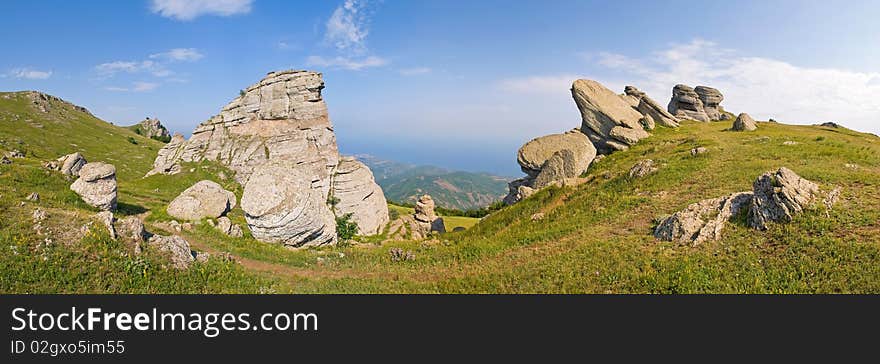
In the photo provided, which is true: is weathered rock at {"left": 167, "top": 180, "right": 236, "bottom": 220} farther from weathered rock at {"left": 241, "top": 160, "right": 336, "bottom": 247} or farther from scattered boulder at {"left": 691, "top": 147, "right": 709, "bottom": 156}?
scattered boulder at {"left": 691, "top": 147, "right": 709, "bottom": 156}

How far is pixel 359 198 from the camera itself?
47750 millimetres

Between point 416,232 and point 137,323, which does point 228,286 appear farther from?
point 416,232

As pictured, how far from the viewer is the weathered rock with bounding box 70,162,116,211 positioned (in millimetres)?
25438

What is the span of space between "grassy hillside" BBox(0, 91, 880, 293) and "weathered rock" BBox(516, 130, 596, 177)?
49.5ft

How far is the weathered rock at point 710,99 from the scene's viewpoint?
6869cm

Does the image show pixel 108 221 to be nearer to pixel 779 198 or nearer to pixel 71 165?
pixel 71 165

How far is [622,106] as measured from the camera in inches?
2076

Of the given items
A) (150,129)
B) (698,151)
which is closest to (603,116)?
(698,151)

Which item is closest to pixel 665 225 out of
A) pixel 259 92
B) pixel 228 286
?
pixel 228 286

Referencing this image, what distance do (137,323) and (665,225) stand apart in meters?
19.1

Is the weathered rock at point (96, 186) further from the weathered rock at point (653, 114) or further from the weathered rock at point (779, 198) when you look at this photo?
the weathered rock at point (653, 114)

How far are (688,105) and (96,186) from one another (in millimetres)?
80162

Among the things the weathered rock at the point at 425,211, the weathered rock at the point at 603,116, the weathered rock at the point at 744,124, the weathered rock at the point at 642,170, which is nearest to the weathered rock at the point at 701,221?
the weathered rock at the point at 642,170

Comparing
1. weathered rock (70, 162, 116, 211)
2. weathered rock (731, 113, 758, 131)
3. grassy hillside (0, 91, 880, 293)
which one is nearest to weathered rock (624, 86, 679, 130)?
weathered rock (731, 113, 758, 131)
